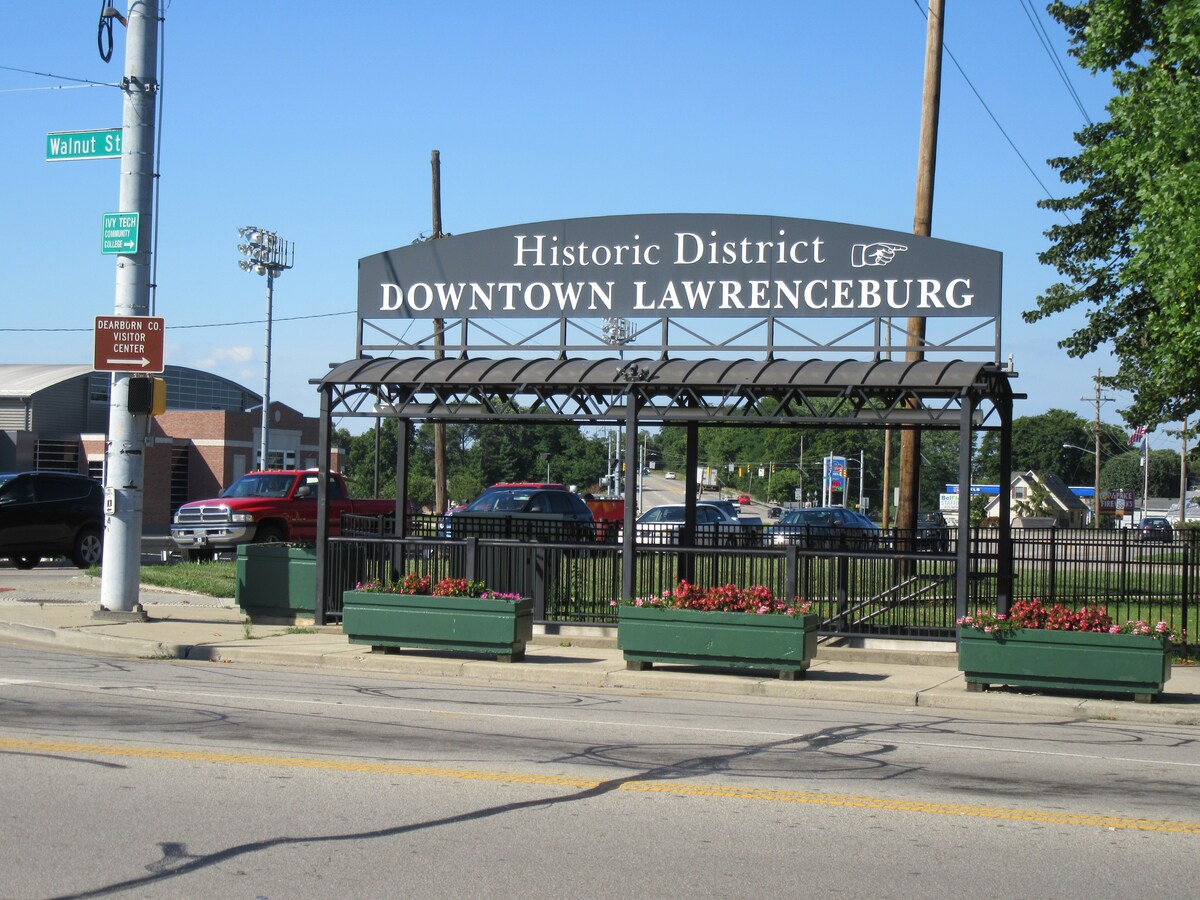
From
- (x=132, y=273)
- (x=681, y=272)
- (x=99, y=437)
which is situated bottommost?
(x=99, y=437)

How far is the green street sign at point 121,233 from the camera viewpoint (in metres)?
17.2

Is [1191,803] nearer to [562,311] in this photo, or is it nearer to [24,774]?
[24,774]

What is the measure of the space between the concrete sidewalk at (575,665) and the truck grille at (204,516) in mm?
9721

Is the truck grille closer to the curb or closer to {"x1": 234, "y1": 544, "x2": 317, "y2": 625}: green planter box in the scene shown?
{"x1": 234, "y1": 544, "x2": 317, "y2": 625}: green planter box

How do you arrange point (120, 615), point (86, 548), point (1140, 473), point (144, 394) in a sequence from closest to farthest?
point (144, 394)
point (120, 615)
point (86, 548)
point (1140, 473)

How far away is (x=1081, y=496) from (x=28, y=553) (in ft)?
380

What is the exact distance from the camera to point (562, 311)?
18297mm

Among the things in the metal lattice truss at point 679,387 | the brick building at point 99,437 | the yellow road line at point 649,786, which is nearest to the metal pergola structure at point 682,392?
the metal lattice truss at point 679,387

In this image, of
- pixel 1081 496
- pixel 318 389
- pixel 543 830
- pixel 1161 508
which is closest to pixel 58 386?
pixel 318 389

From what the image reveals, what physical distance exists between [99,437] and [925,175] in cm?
4491

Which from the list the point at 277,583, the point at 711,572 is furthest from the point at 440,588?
the point at 711,572

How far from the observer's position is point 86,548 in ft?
92.1

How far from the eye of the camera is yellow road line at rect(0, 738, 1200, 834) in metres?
7.53

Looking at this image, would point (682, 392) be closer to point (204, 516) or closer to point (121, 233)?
point (121, 233)
